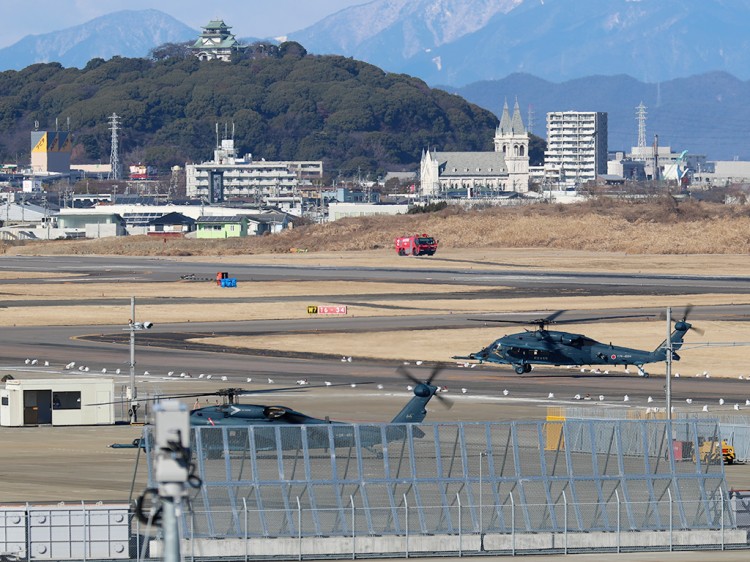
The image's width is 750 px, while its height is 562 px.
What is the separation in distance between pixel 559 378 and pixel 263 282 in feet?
263

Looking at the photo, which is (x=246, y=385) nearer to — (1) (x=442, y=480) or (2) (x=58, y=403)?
(2) (x=58, y=403)

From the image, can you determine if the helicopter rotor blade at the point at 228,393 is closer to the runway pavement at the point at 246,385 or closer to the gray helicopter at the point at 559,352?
the runway pavement at the point at 246,385

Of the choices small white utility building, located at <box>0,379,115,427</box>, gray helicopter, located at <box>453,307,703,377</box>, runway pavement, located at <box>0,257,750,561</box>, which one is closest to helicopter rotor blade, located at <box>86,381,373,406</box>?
small white utility building, located at <box>0,379,115,427</box>

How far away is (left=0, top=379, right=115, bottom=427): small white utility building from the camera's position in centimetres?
7819

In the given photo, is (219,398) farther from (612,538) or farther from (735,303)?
(735,303)

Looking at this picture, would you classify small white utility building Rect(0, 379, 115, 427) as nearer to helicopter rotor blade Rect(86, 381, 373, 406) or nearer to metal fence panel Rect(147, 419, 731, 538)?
helicopter rotor blade Rect(86, 381, 373, 406)

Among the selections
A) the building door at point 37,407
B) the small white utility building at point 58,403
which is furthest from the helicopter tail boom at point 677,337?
the building door at point 37,407

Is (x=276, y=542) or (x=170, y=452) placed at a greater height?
(x=170, y=452)

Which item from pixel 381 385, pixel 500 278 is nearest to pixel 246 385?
pixel 381 385

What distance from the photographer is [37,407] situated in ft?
259

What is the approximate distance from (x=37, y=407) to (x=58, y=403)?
104 cm

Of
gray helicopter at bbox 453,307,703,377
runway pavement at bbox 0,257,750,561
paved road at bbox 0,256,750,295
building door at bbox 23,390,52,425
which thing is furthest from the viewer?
paved road at bbox 0,256,750,295

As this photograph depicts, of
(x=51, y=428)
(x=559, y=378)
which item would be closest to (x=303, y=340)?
(x=559, y=378)

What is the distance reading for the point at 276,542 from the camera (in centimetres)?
4809
